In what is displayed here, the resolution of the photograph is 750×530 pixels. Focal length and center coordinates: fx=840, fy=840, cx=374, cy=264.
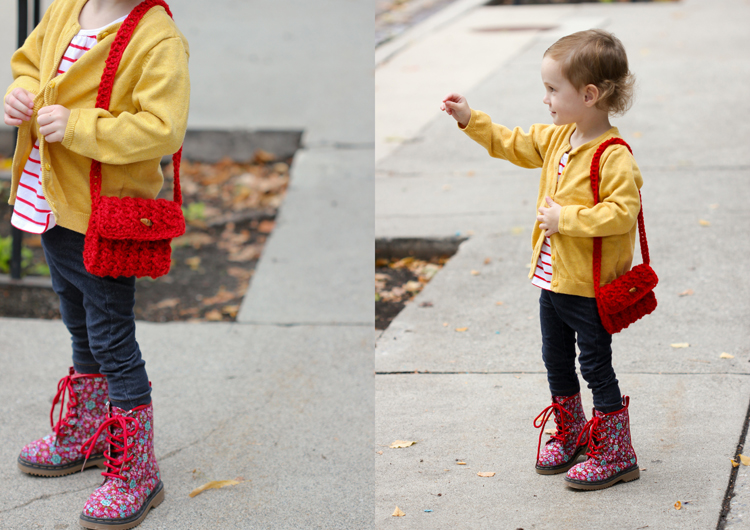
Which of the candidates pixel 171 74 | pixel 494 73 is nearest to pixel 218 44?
pixel 494 73

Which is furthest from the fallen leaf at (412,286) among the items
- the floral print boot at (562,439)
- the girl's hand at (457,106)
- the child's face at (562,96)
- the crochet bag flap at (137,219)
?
the child's face at (562,96)

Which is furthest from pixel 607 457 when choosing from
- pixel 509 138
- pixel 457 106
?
pixel 457 106

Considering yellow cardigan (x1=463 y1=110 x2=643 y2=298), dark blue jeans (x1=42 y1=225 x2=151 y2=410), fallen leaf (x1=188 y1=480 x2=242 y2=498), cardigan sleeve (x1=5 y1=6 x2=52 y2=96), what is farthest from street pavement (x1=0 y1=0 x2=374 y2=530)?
cardigan sleeve (x1=5 y1=6 x2=52 y2=96)

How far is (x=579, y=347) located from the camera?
265 centimetres

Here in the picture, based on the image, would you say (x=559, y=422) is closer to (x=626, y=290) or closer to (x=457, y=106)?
(x=626, y=290)

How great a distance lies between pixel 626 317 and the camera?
103 inches

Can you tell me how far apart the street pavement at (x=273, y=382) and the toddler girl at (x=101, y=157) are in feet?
0.77

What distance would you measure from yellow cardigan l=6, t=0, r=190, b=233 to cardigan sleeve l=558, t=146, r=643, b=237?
4.02 ft

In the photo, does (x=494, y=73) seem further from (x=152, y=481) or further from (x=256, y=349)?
(x=152, y=481)

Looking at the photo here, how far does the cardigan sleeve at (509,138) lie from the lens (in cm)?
275

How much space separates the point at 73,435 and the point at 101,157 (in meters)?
1.14

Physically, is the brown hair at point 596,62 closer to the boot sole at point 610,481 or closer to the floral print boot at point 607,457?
the floral print boot at point 607,457

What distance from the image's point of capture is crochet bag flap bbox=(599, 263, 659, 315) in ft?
8.34

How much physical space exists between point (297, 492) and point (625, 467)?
3.68 feet
